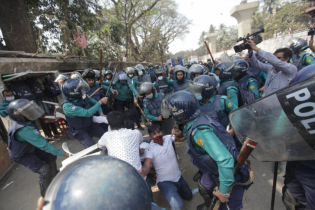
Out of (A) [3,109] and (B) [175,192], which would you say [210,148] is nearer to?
(B) [175,192]

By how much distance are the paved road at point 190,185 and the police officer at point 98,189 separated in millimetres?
1962

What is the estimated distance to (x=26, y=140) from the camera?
226 centimetres

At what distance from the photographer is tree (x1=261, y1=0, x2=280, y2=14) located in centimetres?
4266

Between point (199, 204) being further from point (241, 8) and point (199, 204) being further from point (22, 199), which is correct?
point (241, 8)

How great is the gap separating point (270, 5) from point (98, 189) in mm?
61929

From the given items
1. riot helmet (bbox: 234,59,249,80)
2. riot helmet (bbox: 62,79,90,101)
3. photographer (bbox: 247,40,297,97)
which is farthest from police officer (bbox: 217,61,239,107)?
riot helmet (bbox: 62,79,90,101)

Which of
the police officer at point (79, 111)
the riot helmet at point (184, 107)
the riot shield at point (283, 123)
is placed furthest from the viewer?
the police officer at point (79, 111)

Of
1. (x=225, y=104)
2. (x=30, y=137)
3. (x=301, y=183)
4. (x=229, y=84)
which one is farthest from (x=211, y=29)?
(x=30, y=137)

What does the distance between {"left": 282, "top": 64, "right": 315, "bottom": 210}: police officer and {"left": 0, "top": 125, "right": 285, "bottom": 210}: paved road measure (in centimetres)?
70

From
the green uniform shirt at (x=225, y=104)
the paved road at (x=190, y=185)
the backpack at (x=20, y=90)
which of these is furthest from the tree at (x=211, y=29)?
the green uniform shirt at (x=225, y=104)

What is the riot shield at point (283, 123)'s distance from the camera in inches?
37.2

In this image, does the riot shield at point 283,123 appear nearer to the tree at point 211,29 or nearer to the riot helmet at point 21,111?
the riot helmet at point 21,111

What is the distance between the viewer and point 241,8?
18.6 metres

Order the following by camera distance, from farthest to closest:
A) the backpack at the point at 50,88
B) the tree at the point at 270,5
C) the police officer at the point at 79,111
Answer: the tree at the point at 270,5 < the backpack at the point at 50,88 < the police officer at the point at 79,111
